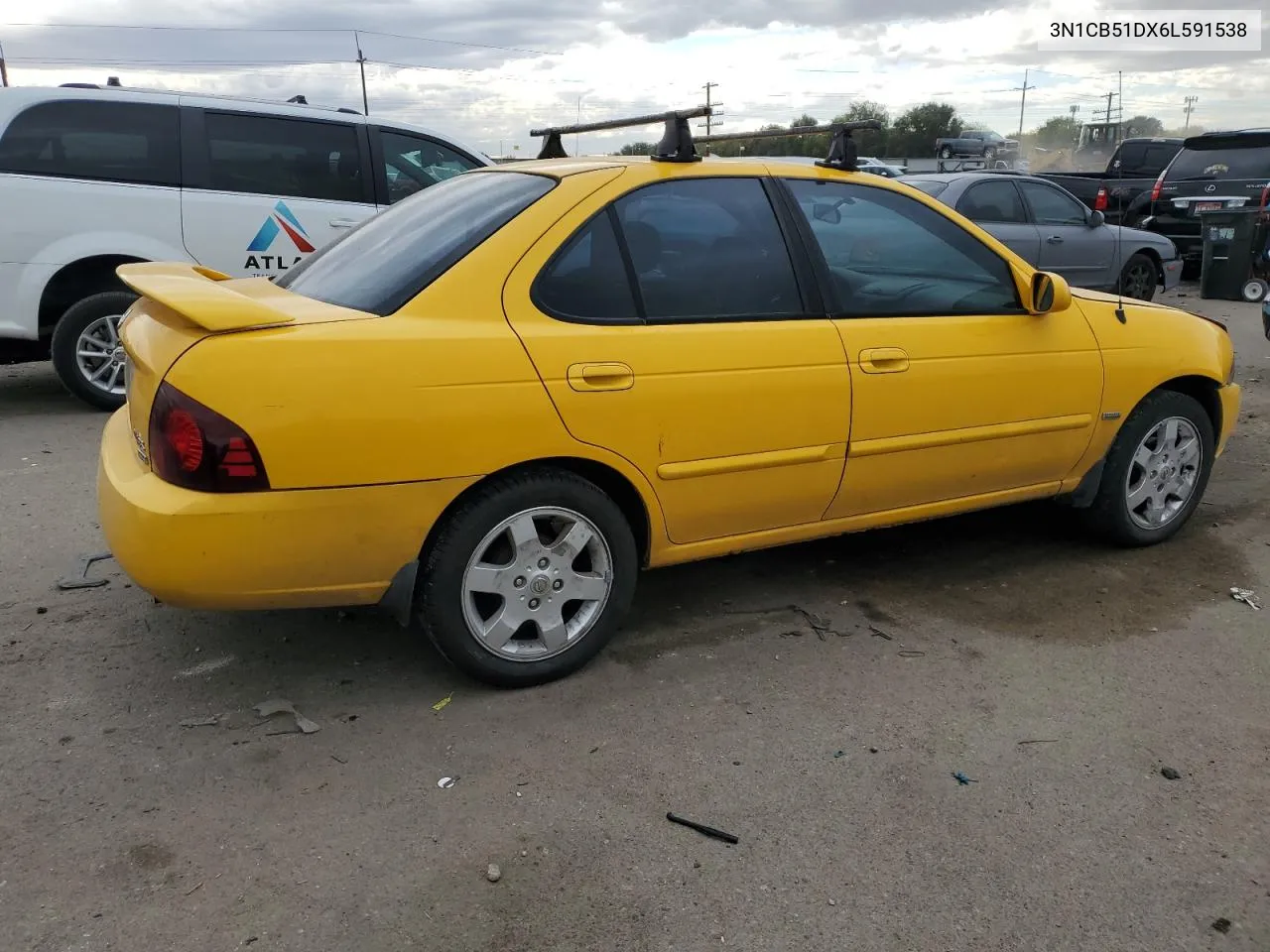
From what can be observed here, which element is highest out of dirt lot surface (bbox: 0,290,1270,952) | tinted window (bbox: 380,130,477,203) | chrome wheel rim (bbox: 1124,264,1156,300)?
tinted window (bbox: 380,130,477,203)

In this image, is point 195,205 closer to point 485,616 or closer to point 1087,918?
point 485,616

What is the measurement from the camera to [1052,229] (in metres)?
10.1

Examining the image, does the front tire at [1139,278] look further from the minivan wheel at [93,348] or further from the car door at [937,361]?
the minivan wheel at [93,348]

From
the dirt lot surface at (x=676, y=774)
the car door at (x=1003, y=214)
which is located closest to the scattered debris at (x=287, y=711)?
the dirt lot surface at (x=676, y=774)

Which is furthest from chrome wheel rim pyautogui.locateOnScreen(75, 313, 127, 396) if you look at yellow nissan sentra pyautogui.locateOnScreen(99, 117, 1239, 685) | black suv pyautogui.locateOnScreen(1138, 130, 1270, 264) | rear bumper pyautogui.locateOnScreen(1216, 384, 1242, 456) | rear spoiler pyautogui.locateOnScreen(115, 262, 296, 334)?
black suv pyautogui.locateOnScreen(1138, 130, 1270, 264)

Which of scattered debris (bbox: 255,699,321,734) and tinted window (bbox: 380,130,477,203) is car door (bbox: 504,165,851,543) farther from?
tinted window (bbox: 380,130,477,203)

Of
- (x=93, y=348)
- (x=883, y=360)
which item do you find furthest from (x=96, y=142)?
(x=883, y=360)

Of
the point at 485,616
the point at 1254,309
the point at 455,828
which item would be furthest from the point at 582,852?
the point at 1254,309

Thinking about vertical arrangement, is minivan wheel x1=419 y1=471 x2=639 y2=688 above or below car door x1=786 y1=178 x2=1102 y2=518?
below

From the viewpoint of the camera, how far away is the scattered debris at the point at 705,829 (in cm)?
263

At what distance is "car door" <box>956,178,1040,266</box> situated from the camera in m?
9.61

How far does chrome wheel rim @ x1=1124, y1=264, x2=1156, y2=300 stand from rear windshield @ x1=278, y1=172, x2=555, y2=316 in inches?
377

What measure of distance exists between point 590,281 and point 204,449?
1.24 metres

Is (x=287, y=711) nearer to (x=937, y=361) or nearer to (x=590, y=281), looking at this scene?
(x=590, y=281)
